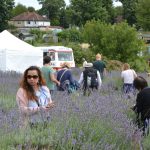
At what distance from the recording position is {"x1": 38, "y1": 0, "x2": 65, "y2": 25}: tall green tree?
134500mm

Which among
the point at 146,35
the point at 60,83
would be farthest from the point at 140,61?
A: the point at 146,35

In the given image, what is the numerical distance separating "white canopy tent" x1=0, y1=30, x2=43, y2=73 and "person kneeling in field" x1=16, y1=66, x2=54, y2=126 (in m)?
18.6

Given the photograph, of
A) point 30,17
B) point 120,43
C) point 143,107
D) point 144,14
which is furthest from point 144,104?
point 30,17

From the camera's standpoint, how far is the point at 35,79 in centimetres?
589

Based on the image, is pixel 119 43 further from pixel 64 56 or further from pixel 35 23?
pixel 35 23

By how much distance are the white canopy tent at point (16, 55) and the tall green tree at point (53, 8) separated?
10876 centimetres

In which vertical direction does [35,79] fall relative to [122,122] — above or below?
above

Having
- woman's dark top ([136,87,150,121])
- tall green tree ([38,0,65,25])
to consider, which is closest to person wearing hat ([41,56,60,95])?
woman's dark top ([136,87,150,121])

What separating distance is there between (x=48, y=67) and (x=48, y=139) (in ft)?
22.0

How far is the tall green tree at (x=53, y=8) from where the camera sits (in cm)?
13450

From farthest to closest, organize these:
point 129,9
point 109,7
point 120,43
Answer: point 129,9 < point 109,7 < point 120,43

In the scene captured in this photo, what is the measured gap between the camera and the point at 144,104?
7.46 m

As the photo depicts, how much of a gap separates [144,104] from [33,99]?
87.5 inches

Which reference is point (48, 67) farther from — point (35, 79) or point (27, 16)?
point (27, 16)
